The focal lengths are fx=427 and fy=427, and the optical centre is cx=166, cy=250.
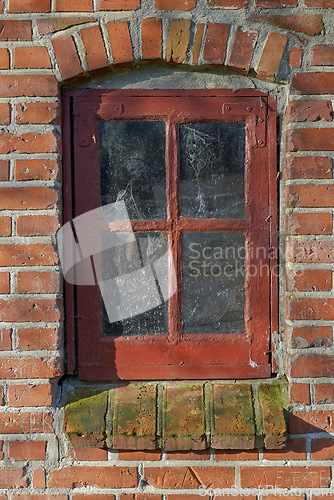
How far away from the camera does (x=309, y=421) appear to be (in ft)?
5.66

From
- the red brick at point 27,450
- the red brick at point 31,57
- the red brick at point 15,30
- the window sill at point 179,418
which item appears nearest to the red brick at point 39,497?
the red brick at point 27,450

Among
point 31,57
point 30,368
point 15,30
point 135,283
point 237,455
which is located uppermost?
point 15,30

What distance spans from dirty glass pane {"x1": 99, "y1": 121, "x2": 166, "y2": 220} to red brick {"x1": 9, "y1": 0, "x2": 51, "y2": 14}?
0.49 metres

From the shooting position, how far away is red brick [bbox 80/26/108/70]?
5.53 ft

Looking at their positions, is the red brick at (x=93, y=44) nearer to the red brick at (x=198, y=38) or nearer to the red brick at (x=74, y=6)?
the red brick at (x=74, y=6)

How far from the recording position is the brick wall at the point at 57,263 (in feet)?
5.56

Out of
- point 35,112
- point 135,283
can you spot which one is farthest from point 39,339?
point 35,112

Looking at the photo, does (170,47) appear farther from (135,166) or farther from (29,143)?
(29,143)

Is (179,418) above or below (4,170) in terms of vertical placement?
below

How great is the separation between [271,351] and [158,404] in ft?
1.70

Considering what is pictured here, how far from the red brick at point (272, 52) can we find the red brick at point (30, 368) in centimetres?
144

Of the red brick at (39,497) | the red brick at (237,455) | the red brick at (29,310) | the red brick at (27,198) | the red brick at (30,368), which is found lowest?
the red brick at (39,497)

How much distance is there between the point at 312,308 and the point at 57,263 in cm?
105

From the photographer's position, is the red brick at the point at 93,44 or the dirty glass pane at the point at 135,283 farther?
the dirty glass pane at the point at 135,283
